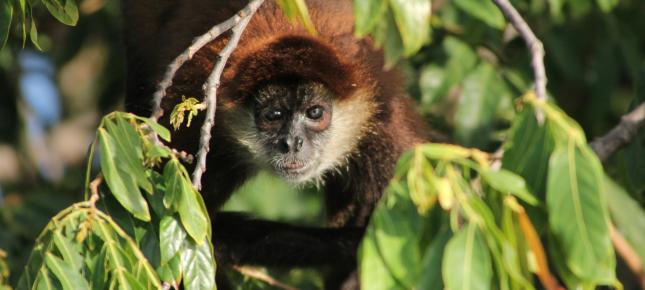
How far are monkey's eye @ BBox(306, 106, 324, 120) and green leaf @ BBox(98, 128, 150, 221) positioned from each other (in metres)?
2.82

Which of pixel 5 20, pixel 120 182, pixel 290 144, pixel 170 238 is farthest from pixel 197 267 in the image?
pixel 290 144

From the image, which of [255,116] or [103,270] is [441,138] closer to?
[255,116]

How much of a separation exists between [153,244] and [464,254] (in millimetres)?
1516

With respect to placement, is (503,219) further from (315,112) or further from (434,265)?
(315,112)

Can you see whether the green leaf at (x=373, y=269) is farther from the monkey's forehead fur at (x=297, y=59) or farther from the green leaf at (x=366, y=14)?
the monkey's forehead fur at (x=297, y=59)

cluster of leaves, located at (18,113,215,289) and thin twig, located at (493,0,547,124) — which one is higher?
thin twig, located at (493,0,547,124)

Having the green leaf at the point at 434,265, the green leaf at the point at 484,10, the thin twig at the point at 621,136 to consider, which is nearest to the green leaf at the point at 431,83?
the green leaf at the point at 484,10

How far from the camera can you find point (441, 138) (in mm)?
7211

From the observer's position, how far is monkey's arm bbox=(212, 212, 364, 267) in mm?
6469

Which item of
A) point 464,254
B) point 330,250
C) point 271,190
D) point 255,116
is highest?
point 464,254

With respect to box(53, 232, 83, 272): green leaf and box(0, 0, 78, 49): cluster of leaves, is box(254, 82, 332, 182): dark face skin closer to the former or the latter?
box(0, 0, 78, 49): cluster of leaves

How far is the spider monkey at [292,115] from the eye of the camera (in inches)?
247

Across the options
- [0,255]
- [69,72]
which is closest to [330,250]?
[0,255]

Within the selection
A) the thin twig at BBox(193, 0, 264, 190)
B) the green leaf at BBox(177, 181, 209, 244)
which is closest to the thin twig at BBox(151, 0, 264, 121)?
the thin twig at BBox(193, 0, 264, 190)
